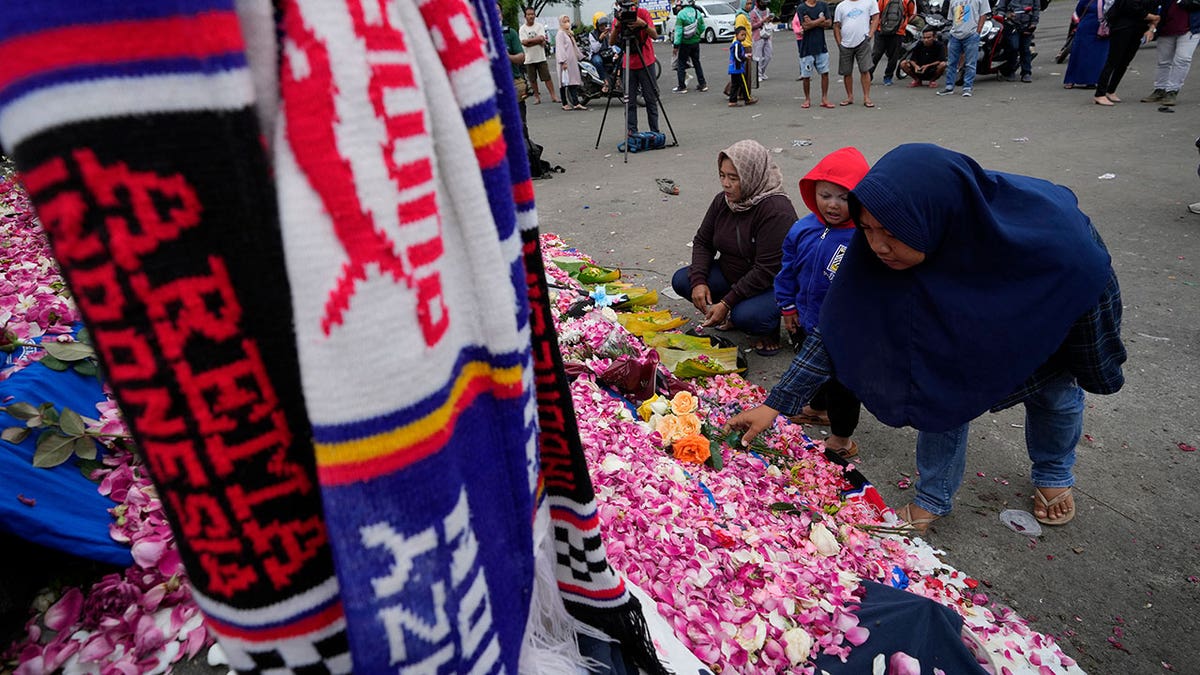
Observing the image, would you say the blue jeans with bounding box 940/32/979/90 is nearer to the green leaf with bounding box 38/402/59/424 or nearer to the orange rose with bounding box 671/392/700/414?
the orange rose with bounding box 671/392/700/414

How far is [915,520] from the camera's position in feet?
9.18

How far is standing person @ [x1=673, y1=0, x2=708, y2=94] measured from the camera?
42.1ft

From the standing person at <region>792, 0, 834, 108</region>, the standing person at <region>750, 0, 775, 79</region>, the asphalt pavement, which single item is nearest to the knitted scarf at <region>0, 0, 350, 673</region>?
the asphalt pavement

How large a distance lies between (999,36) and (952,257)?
1160cm

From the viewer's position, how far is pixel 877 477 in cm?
315

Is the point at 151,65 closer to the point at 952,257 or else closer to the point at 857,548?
the point at 952,257

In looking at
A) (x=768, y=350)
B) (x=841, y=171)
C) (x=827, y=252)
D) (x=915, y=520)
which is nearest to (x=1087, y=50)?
(x=768, y=350)

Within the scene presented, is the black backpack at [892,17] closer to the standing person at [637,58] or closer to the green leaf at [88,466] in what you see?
the standing person at [637,58]

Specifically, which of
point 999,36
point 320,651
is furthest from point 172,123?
point 999,36

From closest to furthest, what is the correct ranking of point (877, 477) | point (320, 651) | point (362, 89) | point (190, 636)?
point (362, 89) < point (320, 651) < point (190, 636) < point (877, 477)

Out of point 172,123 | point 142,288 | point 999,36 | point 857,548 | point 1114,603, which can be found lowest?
point 1114,603

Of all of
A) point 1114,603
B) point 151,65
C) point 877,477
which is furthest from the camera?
point 877,477

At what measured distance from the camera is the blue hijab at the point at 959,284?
207cm

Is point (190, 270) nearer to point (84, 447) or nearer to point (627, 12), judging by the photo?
point (84, 447)
